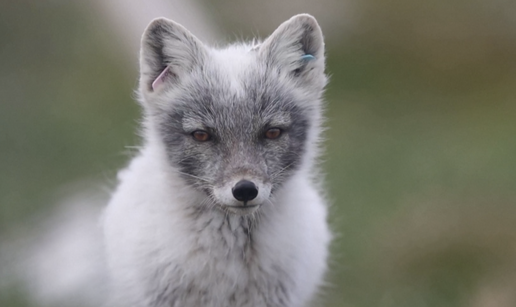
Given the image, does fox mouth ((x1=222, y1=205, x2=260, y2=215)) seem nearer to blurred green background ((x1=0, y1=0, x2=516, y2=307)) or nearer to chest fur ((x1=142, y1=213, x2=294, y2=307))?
chest fur ((x1=142, y1=213, x2=294, y2=307))

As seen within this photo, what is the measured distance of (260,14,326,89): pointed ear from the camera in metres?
2.46

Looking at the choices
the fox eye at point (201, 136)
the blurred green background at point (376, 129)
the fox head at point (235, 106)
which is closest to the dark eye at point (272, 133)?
the fox head at point (235, 106)

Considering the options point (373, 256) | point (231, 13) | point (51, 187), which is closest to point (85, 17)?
point (231, 13)

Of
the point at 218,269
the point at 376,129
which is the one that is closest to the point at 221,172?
the point at 218,269

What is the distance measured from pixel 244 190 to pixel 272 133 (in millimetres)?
285

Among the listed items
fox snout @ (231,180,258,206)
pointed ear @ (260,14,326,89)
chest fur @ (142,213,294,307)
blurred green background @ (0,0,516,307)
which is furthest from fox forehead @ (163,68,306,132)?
blurred green background @ (0,0,516,307)

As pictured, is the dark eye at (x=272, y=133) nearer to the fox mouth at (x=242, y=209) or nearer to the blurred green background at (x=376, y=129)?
the fox mouth at (x=242, y=209)

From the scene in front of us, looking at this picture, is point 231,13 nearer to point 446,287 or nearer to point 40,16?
point 40,16

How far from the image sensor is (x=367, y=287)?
360 centimetres

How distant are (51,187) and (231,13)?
9.26ft

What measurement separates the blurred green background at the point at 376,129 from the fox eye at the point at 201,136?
1.12 meters

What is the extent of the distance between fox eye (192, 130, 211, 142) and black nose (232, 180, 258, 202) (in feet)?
0.81

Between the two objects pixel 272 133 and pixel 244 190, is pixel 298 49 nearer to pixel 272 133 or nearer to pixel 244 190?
pixel 272 133

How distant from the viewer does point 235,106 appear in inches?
92.0
